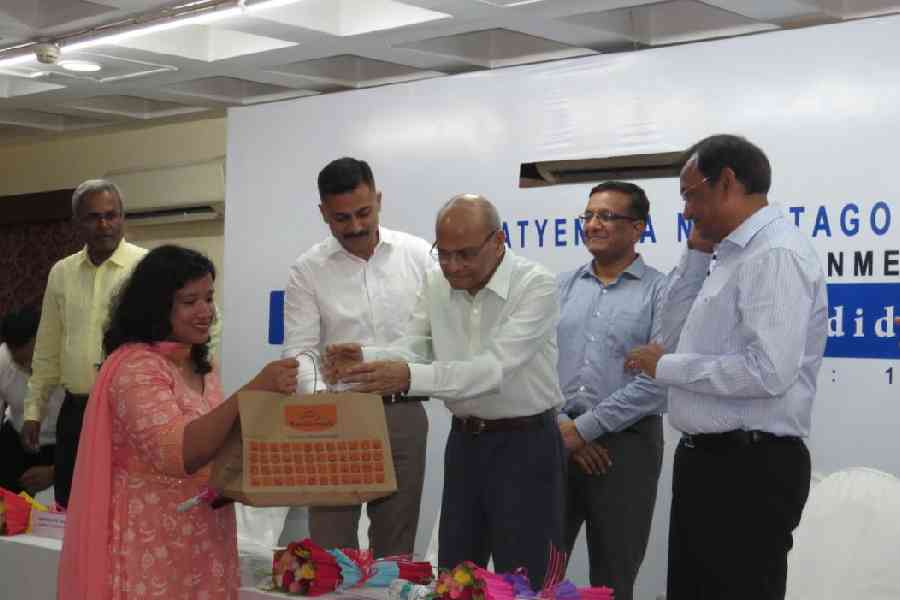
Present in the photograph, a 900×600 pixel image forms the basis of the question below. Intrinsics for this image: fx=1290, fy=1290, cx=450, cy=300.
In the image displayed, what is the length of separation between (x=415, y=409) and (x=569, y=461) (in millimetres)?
528

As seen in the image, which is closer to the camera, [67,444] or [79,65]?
[67,444]

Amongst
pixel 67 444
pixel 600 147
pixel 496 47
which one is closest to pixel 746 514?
pixel 600 147

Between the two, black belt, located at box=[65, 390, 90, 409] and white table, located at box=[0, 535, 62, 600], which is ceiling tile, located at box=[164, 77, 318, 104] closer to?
black belt, located at box=[65, 390, 90, 409]

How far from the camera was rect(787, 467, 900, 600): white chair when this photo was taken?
13.1 feet

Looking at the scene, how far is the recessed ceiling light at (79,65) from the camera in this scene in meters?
6.29

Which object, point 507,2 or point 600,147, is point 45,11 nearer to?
point 507,2

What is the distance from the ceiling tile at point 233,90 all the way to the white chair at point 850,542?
3.97 metres

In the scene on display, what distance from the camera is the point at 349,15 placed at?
562 cm

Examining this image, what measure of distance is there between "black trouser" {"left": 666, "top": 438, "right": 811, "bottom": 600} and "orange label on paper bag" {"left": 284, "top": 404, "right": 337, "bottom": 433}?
2.95ft

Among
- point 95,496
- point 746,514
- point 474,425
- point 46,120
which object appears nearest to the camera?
point 95,496

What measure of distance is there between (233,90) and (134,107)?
95 cm

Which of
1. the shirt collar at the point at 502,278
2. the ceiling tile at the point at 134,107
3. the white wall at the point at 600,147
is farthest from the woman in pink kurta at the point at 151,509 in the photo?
the ceiling tile at the point at 134,107

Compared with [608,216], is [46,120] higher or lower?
higher

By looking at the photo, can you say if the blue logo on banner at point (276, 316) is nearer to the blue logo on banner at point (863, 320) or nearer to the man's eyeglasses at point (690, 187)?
the blue logo on banner at point (863, 320)
